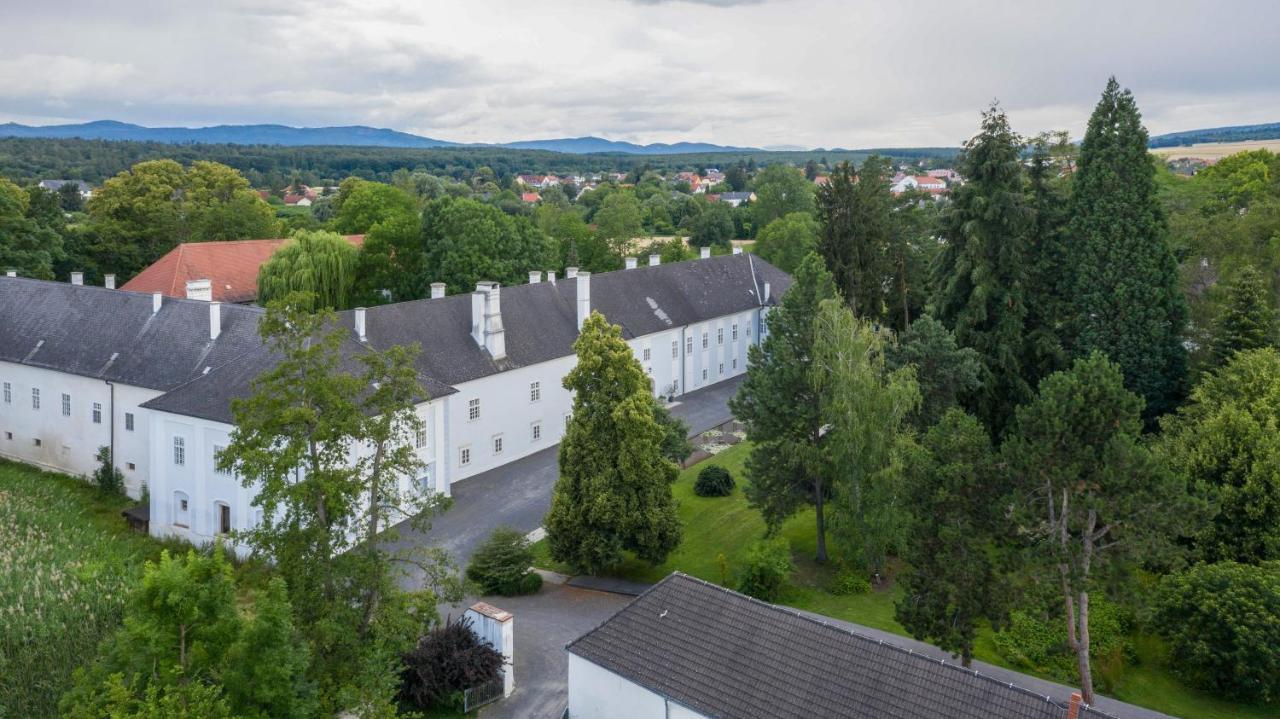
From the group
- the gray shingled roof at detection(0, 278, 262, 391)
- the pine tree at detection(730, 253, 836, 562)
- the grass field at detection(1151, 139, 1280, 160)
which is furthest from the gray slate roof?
the grass field at detection(1151, 139, 1280, 160)

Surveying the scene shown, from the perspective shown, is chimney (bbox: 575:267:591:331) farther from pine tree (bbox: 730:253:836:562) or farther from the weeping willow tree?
pine tree (bbox: 730:253:836:562)

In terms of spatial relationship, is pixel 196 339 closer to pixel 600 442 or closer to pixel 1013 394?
pixel 600 442

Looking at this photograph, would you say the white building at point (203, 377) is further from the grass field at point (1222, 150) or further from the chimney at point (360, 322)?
the grass field at point (1222, 150)

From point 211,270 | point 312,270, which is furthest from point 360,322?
point 211,270

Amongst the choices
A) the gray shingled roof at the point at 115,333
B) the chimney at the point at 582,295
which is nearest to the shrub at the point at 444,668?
the gray shingled roof at the point at 115,333

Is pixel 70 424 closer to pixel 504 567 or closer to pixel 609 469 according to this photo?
pixel 504 567

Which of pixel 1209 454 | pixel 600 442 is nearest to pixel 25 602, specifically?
pixel 600 442

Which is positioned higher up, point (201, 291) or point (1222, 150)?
point (1222, 150)
